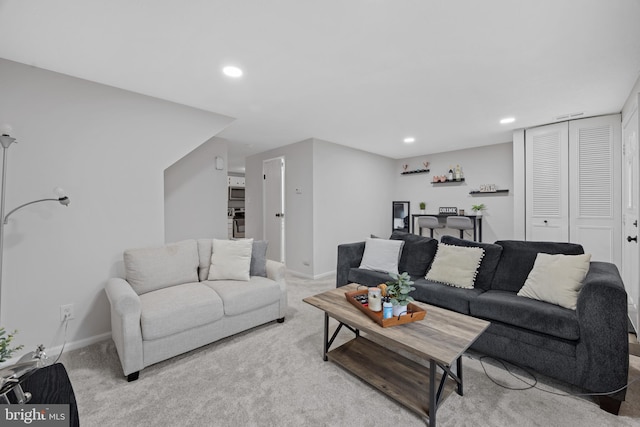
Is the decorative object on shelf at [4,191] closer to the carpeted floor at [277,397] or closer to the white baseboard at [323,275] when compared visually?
the carpeted floor at [277,397]

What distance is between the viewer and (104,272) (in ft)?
8.16

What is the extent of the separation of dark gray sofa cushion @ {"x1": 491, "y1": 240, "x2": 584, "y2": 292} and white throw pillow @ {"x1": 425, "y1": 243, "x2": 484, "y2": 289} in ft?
0.62

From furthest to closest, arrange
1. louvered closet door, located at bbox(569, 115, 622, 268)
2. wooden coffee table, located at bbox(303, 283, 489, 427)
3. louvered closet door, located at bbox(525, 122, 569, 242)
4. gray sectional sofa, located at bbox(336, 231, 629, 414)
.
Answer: louvered closet door, located at bbox(525, 122, 569, 242)
louvered closet door, located at bbox(569, 115, 622, 268)
gray sectional sofa, located at bbox(336, 231, 629, 414)
wooden coffee table, located at bbox(303, 283, 489, 427)

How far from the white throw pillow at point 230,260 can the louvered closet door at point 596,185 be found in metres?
4.04

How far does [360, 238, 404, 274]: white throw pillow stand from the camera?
3.03m

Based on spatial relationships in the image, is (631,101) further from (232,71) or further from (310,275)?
(310,275)

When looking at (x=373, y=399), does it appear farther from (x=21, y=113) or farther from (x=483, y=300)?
(x=21, y=113)

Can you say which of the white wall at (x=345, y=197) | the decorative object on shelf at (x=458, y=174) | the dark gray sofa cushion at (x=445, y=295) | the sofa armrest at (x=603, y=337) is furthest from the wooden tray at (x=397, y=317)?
Result: the decorative object on shelf at (x=458, y=174)

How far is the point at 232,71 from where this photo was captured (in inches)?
89.3

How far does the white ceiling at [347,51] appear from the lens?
158 centimetres

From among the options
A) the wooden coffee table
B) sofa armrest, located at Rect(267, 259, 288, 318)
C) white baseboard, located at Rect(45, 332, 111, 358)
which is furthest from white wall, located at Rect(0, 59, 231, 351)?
the wooden coffee table

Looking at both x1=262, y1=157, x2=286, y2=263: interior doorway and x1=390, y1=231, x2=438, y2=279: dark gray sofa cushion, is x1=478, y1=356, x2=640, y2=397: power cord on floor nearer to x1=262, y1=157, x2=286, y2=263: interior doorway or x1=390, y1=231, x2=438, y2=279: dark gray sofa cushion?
x1=390, y1=231, x2=438, y2=279: dark gray sofa cushion

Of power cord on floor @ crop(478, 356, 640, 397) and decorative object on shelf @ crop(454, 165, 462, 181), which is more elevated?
decorative object on shelf @ crop(454, 165, 462, 181)

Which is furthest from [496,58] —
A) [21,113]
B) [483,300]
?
[21,113]
